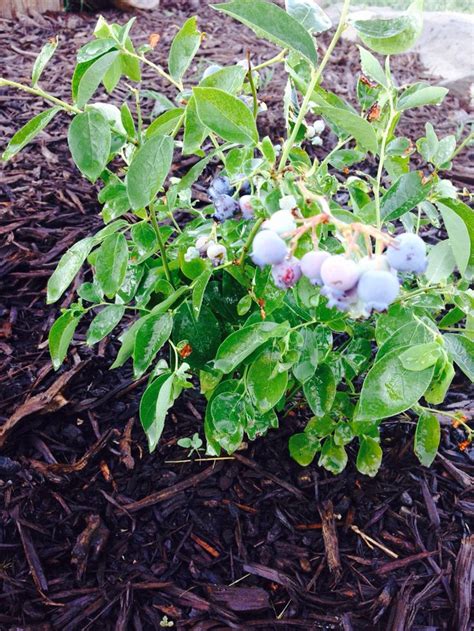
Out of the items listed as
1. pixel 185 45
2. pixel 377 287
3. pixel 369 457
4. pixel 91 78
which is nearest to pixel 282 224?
pixel 377 287

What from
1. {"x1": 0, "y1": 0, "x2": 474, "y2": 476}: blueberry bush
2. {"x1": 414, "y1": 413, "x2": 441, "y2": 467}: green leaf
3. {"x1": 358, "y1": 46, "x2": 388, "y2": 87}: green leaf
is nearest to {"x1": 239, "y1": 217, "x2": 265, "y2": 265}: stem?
{"x1": 0, "y1": 0, "x2": 474, "y2": 476}: blueberry bush

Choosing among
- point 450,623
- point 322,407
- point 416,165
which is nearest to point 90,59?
point 322,407

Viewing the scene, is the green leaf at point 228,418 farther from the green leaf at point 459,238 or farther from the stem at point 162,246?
the green leaf at point 459,238

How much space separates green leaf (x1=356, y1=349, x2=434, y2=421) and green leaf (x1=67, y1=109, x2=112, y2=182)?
52 cm

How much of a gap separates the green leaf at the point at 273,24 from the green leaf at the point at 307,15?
2.9 inches

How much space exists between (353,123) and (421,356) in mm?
333

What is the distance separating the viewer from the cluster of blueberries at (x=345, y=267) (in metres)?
0.68

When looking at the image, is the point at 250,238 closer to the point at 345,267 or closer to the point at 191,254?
the point at 191,254

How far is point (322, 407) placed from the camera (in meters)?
1.18

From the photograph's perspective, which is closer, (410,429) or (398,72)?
(410,429)

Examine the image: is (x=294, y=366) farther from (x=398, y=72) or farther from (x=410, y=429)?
(x=398, y=72)

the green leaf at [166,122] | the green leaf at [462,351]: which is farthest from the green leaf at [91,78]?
the green leaf at [462,351]

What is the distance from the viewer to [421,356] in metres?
0.88

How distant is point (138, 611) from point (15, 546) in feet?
0.97
